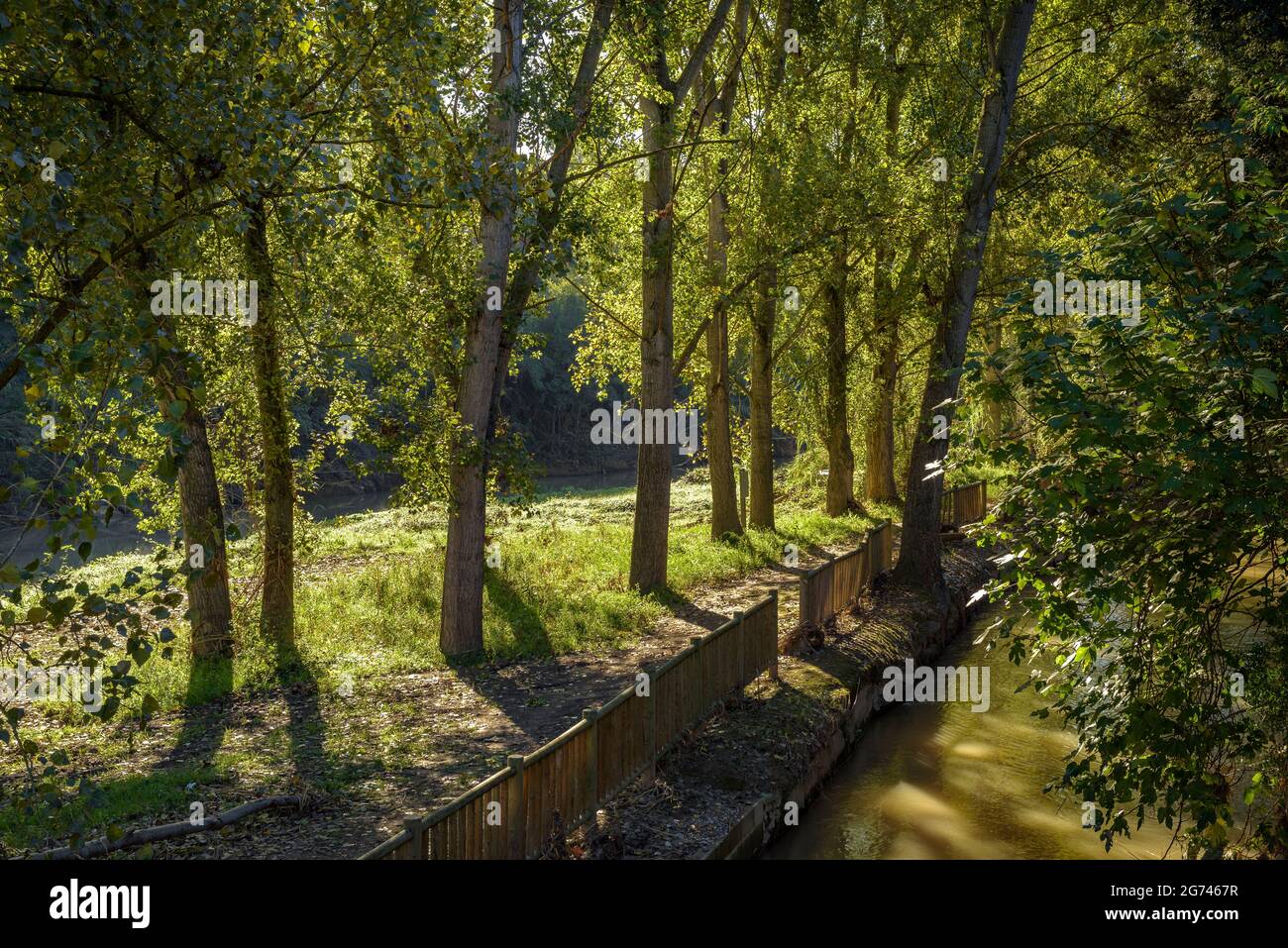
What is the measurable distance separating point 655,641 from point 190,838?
770 centimetres

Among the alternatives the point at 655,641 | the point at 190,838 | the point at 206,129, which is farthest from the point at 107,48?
the point at 655,641

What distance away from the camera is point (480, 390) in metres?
13.2

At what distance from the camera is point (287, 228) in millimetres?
6957

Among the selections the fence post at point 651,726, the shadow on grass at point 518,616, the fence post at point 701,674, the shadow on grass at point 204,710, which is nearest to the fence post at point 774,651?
the fence post at point 701,674

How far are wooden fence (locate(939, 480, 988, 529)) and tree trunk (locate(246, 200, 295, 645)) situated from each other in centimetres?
1488

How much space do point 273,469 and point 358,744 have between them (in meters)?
4.90

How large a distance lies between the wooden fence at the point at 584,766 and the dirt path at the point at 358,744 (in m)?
1.37

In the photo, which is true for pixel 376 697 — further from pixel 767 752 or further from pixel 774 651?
pixel 774 651

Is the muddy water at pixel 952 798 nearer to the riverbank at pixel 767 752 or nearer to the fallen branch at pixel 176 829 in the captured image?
the riverbank at pixel 767 752

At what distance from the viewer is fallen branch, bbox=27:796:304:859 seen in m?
6.19

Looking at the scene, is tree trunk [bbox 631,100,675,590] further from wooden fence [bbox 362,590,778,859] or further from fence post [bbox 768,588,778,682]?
wooden fence [bbox 362,590,778,859]

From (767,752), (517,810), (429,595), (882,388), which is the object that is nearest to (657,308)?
(429,595)
